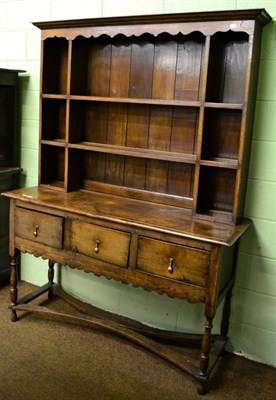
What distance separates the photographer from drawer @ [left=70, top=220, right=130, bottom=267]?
Answer: 2.28 meters

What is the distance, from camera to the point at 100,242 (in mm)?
2342

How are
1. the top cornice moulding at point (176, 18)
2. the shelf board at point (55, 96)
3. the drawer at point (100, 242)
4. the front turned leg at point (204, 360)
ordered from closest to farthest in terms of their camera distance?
the top cornice moulding at point (176, 18) → the front turned leg at point (204, 360) → the drawer at point (100, 242) → the shelf board at point (55, 96)

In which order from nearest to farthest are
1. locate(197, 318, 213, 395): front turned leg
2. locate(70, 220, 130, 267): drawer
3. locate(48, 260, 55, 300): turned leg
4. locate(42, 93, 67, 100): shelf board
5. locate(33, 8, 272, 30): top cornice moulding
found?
locate(33, 8, 272, 30): top cornice moulding
locate(197, 318, 213, 395): front turned leg
locate(70, 220, 130, 267): drawer
locate(42, 93, 67, 100): shelf board
locate(48, 260, 55, 300): turned leg

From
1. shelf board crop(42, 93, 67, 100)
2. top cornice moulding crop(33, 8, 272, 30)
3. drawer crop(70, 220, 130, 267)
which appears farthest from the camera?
shelf board crop(42, 93, 67, 100)

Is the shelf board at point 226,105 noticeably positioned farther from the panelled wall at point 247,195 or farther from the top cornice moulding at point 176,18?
the top cornice moulding at point 176,18

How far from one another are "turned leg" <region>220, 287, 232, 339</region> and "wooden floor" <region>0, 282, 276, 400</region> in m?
0.16

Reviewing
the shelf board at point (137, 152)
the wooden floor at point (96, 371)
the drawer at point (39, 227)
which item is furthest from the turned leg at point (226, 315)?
the drawer at point (39, 227)

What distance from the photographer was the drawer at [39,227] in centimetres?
249

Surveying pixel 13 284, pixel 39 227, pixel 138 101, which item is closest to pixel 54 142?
pixel 39 227

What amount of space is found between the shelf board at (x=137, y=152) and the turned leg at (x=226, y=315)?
86 centimetres

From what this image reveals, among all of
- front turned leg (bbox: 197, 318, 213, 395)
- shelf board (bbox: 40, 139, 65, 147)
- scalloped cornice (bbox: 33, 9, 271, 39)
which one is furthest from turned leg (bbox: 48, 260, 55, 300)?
scalloped cornice (bbox: 33, 9, 271, 39)

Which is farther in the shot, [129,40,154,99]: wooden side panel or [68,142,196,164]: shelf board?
[129,40,154,99]: wooden side panel

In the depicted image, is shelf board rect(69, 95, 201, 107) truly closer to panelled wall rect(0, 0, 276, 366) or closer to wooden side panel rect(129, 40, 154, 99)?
wooden side panel rect(129, 40, 154, 99)

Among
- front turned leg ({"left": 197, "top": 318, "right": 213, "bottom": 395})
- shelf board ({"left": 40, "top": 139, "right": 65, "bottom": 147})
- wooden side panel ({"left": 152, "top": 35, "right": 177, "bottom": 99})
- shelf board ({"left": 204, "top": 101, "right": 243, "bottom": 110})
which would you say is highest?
wooden side panel ({"left": 152, "top": 35, "right": 177, "bottom": 99})
